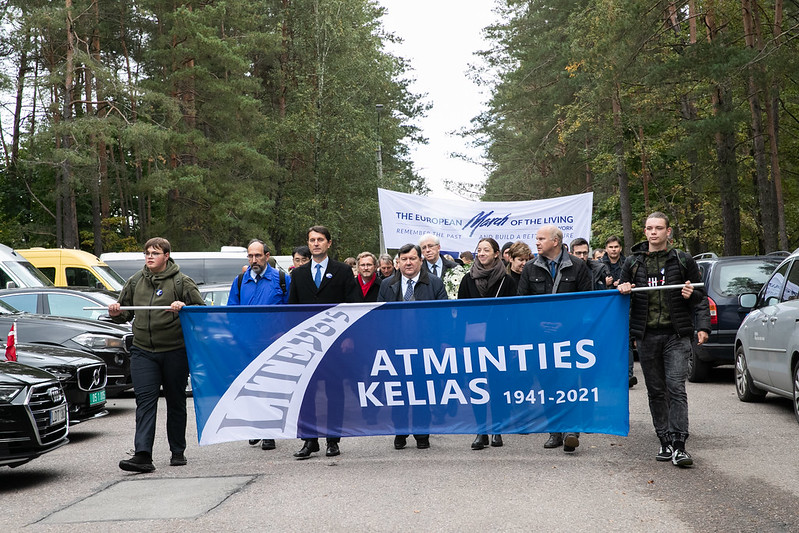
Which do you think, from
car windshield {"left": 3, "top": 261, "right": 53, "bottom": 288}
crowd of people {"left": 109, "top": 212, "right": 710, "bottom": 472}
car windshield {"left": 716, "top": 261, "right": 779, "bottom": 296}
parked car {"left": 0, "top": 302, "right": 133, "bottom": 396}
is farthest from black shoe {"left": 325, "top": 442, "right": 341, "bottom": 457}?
car windshield {"left": 3, "top": 261, "right": 53, "bottom": 288}

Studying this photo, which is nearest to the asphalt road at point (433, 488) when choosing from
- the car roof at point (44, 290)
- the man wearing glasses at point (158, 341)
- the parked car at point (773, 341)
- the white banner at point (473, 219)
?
the man wearing glasses at point (158, 341)

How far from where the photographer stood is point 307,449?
846 cm

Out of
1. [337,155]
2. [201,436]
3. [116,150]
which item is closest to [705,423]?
[201,436]

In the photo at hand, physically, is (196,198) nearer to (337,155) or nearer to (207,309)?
(337,155)

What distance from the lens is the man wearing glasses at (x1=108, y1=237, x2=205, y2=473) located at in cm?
820

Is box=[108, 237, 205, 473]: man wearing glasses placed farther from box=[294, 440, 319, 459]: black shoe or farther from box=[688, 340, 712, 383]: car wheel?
box=[688, 340, 712, 383]: car wheel

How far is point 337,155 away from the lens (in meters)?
46.0

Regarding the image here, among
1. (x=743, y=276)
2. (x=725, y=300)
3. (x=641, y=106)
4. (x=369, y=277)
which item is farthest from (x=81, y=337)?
(x=641, y=106)

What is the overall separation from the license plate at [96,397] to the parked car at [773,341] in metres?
7.27

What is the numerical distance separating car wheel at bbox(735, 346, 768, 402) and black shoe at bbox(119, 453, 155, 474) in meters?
7.29

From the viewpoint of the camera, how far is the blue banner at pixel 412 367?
8.12m

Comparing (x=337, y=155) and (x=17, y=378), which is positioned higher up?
(x=337, y=155)

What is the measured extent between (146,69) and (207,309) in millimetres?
37135

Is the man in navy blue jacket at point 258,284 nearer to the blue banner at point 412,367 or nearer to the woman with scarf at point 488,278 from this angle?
the blue banner at point 412,367
